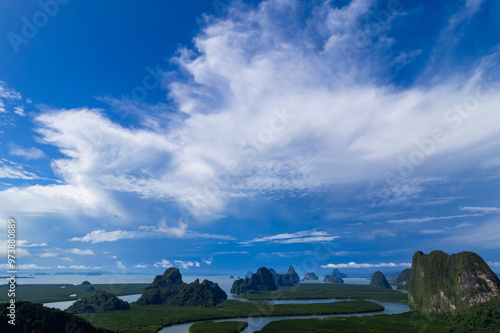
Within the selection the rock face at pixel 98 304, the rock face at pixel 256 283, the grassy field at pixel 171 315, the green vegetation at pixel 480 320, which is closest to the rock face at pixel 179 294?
the grassy field at pixel 171 315

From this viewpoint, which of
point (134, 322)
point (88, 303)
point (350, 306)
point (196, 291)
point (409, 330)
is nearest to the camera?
point (409, 330)

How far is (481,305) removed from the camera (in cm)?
6159

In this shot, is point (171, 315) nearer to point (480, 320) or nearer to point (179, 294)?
point (179, 294)

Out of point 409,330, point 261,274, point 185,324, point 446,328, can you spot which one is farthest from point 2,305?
point 261,274

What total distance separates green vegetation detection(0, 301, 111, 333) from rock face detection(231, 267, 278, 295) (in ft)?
432

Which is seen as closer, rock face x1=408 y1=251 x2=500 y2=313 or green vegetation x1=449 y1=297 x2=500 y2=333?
green vegetation x1=449 y1=297 x2=500 y2=333

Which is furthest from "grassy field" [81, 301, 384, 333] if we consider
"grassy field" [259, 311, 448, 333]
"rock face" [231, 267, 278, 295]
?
"rock face" [231, 267, 278, 295]

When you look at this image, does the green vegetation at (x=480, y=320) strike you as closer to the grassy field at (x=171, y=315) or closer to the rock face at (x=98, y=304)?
the grassy field at (x=171, y=315)

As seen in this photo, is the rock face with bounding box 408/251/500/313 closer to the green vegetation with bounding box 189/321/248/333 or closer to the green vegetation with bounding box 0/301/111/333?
the green vegetation with bounding box 189/321/248/333

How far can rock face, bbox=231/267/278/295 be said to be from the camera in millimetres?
166625

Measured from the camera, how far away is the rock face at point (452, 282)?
67.6 m

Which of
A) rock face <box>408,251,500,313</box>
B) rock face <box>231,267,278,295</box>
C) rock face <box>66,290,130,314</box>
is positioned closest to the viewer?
rock face <box>408,251,500,313</box>

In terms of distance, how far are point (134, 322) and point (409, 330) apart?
6284 centimetres

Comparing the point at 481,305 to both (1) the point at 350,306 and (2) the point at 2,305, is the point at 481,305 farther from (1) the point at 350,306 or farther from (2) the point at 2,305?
(2) the point at 2,305
